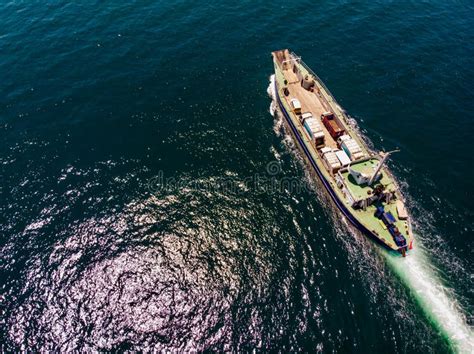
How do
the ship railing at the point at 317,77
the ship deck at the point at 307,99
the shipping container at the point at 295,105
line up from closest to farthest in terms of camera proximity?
the shipping container at the point at 295,105 < the ship deck at the point at 307,99 < the ship railing at the point at 317,77

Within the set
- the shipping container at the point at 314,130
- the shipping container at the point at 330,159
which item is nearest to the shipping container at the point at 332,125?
the shipping container at the point at 314,130

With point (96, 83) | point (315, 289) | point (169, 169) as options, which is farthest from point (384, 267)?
point (96, 83)

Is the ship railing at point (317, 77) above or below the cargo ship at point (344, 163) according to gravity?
above

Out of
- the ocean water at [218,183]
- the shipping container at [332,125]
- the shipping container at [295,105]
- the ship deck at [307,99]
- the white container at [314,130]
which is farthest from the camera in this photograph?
the ship deck at [307,99]

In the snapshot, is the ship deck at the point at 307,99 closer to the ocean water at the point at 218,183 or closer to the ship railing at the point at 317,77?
the ship railing at the point at 317,77

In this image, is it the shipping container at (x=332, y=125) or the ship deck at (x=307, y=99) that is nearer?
the shipping container at (x=332, y=125)

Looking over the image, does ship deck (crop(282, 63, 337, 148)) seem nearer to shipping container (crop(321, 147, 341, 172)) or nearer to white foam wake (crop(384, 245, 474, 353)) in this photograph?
shipping container (crop(321, 147, 341, 172))
